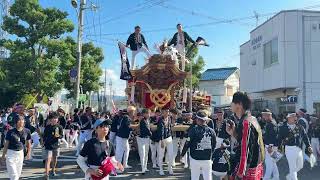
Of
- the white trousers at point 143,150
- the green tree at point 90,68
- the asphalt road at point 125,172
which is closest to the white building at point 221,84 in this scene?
the green tree at point 90,68

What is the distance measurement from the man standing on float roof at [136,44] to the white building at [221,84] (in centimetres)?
3755

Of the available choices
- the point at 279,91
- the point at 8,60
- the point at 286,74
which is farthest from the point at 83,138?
the point at 279,91

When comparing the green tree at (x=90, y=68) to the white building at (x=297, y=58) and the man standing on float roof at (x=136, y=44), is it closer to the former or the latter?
the white building at (x=297, y=58)

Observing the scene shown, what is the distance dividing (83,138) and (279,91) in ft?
63.6

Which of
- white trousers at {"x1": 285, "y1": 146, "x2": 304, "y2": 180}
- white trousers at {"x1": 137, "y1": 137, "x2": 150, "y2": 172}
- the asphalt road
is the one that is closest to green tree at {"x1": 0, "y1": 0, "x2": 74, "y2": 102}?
the asphalt road

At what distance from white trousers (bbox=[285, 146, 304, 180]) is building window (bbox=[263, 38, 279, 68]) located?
2015 centimetres

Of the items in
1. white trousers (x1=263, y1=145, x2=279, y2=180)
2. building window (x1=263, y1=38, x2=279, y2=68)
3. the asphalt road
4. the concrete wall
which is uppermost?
building window (x1=263, y1=38, x2=279, y2=68)

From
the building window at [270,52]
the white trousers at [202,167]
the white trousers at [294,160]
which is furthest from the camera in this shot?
the building window at [270,52]

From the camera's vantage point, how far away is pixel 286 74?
2833 cm

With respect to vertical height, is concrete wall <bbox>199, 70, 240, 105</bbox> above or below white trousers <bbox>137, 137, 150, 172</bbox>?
above

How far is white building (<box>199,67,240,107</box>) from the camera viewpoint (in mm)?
55188

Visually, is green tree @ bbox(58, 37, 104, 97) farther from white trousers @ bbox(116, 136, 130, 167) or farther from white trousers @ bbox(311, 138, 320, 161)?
white trousers @ bbox(311, 138, 320, 161)

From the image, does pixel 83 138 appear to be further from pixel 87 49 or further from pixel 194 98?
pixel 87 49

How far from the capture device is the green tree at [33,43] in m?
25.7
